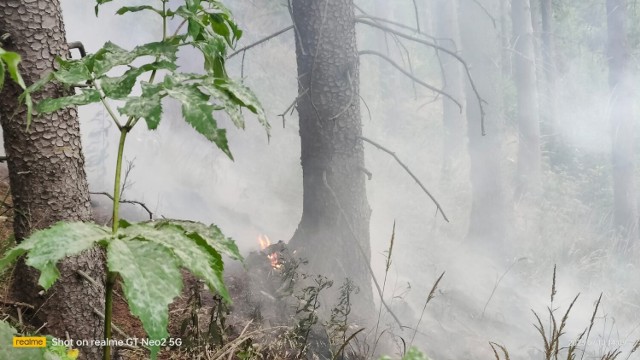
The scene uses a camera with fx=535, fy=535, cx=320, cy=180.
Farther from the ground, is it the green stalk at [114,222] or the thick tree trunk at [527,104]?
the thick tree trunk at [527,104]

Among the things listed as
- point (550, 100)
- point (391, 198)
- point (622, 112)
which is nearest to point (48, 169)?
point (391, 198)

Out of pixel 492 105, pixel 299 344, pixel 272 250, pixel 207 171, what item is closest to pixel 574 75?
pixel 492 105

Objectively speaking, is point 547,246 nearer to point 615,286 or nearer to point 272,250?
point 615,286

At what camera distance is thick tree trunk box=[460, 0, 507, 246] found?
974 cm

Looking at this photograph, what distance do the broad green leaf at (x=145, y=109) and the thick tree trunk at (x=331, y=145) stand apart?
3.41 metres

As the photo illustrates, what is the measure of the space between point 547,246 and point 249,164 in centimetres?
579

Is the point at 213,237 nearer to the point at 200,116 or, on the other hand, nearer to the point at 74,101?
the point at 200,116

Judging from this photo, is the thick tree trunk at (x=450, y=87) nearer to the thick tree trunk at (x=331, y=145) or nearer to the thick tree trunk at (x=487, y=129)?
the thick tree trunk at (x=487, y=129)

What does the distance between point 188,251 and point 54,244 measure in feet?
0.70

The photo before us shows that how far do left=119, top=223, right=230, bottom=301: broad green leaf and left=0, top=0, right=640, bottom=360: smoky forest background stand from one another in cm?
76

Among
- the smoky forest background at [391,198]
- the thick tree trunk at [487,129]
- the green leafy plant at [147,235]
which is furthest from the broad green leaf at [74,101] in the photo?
the thick tree trunk at [487,129]

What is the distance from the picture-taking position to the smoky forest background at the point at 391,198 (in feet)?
13.2

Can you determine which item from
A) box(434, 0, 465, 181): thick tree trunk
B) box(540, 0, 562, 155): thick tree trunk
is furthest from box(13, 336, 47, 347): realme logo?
box(540, 0, 562, 155): thick tree trunk

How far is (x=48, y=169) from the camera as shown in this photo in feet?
6.46
